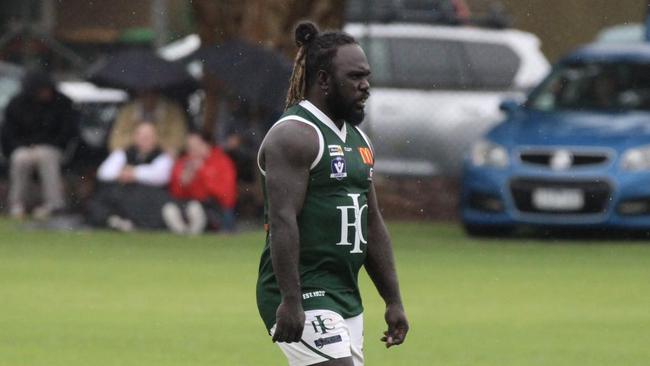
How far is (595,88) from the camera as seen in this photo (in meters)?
17.7

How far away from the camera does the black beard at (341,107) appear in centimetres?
595

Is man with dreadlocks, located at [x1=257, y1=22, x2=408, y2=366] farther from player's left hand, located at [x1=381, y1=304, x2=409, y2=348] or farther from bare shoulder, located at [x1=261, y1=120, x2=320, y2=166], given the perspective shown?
player's left hand, located at [x1=381, y1=304, x2=409, y2=348]

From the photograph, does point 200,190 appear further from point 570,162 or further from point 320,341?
point 320,341

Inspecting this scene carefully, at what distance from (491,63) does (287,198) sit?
15.1 metres

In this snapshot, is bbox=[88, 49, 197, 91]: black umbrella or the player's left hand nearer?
the player's left hand

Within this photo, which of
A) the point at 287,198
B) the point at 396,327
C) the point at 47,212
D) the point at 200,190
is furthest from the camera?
the point at 47,212

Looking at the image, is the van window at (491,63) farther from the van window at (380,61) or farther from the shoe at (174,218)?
the shoe at (174,218)

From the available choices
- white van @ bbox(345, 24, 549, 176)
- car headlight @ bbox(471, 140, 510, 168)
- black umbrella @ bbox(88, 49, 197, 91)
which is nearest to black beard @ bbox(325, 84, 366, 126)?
car headlight @ bbox(471, 140, 510, 168)

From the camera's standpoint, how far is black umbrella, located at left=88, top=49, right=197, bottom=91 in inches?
720

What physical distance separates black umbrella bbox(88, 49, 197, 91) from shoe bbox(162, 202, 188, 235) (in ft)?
4.66

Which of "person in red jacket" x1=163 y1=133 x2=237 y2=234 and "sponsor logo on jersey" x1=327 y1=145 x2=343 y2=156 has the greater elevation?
"sponsor logo on jersey" x1=327 y1=145 x2=343 y2=156

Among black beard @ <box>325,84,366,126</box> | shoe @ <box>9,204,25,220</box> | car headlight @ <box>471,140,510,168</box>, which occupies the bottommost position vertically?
shoe @ <box>9,204,25,220</box>

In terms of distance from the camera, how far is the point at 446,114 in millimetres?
20125

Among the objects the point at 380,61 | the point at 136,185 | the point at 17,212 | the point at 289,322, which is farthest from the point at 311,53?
the point at 380,61
